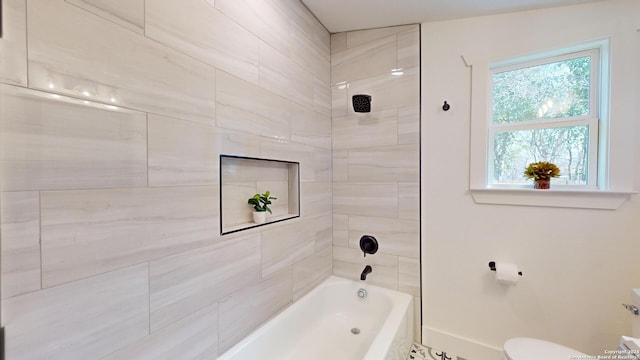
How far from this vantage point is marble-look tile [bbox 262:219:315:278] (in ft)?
5.69

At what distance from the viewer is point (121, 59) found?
3.23 ft

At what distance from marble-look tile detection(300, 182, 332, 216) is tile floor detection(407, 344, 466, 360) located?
1289mm

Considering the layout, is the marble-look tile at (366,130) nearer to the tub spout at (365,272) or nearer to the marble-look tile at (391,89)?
the marble-look tile at (391,89)

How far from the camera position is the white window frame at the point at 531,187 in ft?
5.85

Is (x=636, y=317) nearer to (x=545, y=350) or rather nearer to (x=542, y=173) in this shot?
(x=545, y=350)

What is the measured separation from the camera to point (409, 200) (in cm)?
227

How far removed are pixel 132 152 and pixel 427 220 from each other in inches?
80.3

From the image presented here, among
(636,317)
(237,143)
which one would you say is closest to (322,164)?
(237,143)

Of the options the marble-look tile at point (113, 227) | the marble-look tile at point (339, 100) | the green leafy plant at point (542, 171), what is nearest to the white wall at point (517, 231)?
the green leafy plant at point (542, 171)

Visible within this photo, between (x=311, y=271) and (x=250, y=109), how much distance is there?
135 centimetres

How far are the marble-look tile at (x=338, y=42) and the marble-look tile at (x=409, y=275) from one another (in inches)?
70.8

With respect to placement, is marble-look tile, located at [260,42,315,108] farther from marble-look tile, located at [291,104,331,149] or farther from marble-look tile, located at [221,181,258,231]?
marble-look tile, located at [221,181,258,231]

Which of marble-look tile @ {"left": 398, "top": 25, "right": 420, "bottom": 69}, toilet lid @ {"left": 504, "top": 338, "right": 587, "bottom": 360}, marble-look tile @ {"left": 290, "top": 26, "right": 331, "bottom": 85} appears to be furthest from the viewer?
marble-look tile @ {"left": 398, "top": 25, "right": 420, "bottom": 69}

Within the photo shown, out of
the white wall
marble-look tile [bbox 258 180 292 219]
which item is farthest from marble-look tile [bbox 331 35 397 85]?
marble-look tile [bbox 258 180 292 219]
